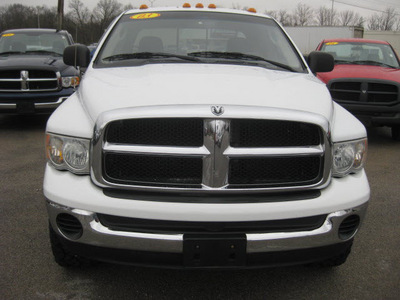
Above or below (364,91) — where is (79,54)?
above

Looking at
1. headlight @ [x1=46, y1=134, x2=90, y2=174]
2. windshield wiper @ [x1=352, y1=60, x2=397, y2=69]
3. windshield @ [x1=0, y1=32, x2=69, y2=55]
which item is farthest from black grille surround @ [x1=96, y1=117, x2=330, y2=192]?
windshield @ [x1=0, y1=32, x2=69, y2=55]

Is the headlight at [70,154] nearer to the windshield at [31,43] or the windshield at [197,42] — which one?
the windshield at [197,42]

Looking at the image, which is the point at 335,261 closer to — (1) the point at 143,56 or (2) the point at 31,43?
(1) the point at 143,56

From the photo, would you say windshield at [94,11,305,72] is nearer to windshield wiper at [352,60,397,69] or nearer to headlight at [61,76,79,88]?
headlight at [61,76,79,88]

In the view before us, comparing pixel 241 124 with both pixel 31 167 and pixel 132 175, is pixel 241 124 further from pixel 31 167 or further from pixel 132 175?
pixel 31 167

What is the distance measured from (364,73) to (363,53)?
123 cm

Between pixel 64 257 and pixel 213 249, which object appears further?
pixel 64 257

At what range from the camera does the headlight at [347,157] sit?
238cm

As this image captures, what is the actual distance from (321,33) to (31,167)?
31.7m

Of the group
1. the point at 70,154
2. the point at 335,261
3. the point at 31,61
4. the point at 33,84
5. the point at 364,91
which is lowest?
the point at 335,261

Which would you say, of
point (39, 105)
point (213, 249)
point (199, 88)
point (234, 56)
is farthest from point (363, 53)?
point (213, 249)

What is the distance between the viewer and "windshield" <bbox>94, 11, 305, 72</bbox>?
3.36 metres

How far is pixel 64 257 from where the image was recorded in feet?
8.88

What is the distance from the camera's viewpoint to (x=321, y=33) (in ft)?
109
